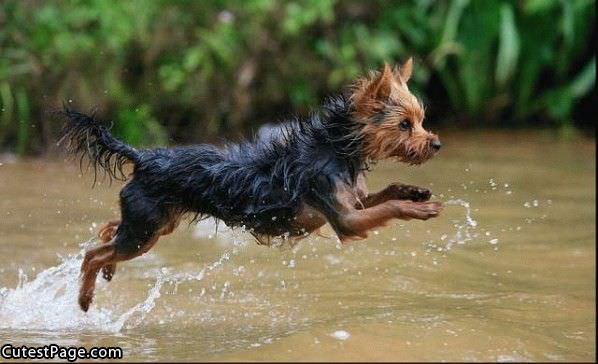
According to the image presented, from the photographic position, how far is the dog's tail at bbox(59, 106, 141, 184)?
584 cm

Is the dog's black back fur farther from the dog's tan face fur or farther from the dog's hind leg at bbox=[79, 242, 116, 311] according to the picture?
the dog's hind leg at bbox=[79, 242, 116, 311]

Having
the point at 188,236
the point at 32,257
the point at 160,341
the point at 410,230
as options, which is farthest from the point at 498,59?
the point at 160,341

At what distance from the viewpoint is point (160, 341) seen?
17.0 feet

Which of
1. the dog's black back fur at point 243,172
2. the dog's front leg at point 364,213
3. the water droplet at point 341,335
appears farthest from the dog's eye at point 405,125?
the water droplet at point 341,335

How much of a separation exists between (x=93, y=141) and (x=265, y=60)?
5707mm

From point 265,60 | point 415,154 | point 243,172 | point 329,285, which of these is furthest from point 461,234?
point 265,60

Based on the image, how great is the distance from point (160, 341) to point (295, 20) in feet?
20.3

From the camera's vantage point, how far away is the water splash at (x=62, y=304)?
5.65 meters

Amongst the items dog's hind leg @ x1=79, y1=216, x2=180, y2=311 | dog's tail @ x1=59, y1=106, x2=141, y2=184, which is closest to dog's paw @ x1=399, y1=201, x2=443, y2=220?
dog's hind leg @ x1=79, y1=216, x2=180, y2=311

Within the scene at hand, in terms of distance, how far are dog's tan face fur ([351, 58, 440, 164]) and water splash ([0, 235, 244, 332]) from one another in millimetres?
1557

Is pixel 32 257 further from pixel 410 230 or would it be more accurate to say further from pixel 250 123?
pixel 250 123

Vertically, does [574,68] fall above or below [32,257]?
above

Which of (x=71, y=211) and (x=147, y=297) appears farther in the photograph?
(x=71, y=211)

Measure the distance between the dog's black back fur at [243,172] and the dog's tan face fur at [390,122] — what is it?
0.09 m
